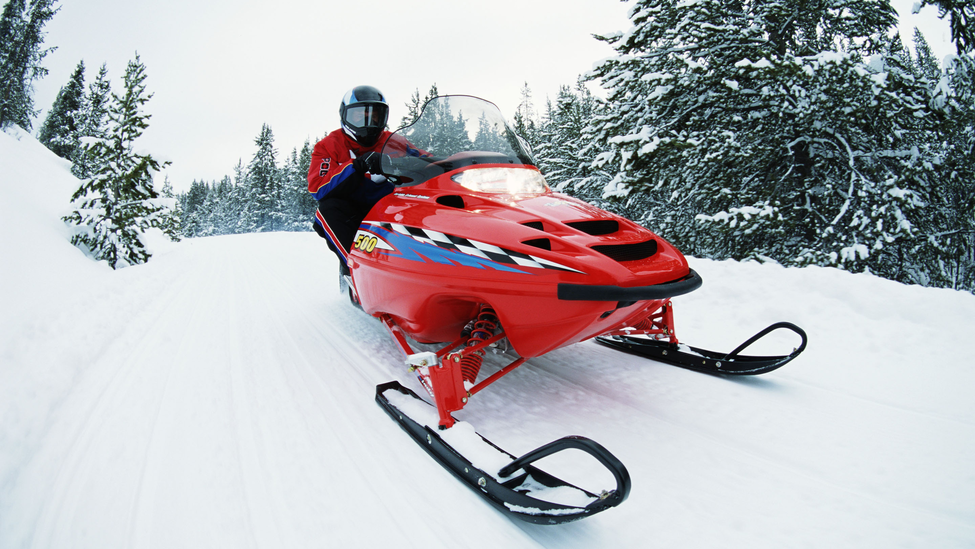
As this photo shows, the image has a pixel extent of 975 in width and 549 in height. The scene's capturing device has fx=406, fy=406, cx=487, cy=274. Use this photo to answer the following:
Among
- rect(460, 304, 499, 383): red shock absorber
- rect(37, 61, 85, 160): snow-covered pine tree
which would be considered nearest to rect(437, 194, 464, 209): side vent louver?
rect(460, 304, 499, 383): red shock absorber

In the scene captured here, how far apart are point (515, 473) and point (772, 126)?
6.75m

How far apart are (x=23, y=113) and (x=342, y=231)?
132 ft

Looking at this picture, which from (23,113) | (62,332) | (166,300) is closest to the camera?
(62,332)

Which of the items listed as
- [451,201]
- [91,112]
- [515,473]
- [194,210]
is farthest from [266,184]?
[515,473]

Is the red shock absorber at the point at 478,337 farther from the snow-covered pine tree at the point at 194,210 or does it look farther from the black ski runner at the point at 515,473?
the snow-covered pine tree at the point at 194,210

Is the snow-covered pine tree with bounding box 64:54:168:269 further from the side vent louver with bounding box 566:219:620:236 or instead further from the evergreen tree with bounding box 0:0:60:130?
the evergreen tree with bounding box 0:0:60:130

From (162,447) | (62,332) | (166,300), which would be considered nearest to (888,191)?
(162,447)

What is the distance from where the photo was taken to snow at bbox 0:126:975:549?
1.38m

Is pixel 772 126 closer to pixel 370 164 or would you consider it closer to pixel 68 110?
pixel 370 164

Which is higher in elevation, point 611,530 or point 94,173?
point 94,173

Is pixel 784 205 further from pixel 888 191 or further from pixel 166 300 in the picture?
pixel 166 300

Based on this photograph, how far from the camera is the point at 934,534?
1.31m

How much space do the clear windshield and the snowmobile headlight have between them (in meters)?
0.12

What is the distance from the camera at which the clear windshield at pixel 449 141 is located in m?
2.68
